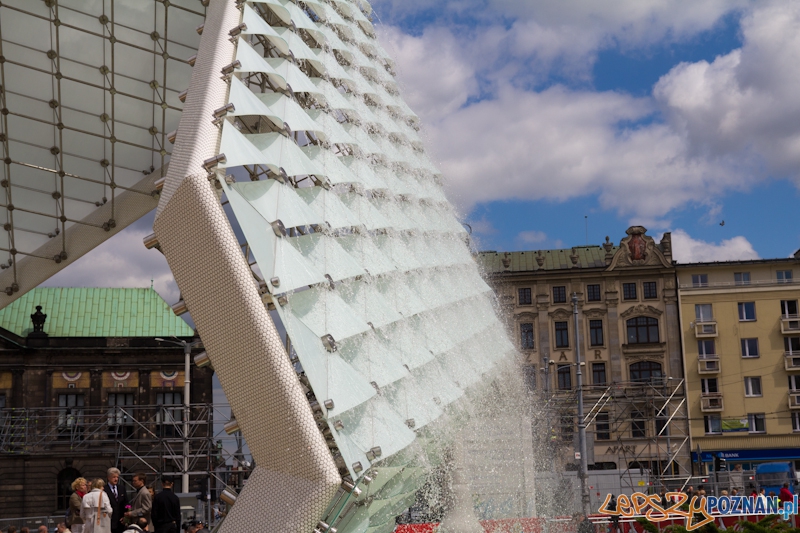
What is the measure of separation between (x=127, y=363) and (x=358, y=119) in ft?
165

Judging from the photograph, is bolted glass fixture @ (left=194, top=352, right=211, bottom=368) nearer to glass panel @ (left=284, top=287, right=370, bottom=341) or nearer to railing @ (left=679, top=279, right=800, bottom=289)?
glass panel @ (left=284, top=287, right=370, bottom=341)

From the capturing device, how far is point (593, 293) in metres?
66.9

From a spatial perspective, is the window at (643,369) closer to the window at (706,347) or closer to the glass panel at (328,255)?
the window at (706,347)

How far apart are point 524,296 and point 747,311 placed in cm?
1571

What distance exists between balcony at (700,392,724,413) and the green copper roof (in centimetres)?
3658

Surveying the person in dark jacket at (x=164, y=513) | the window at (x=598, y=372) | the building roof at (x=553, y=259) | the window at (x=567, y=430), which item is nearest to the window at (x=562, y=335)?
the window at (x=598, y=372)

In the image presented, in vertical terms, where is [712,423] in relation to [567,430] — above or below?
above

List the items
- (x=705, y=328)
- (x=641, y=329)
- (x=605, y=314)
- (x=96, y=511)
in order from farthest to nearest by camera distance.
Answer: (x=605, y=314) → (x=641, y=329) → (x=705, y=328) → (x=96, y=511)

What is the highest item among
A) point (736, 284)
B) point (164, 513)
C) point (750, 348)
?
point (736, 284)

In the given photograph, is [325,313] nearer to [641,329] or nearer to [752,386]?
[641,329]

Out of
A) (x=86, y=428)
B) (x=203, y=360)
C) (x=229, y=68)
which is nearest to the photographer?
(x=203, y=360)

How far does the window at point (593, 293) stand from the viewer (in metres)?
66.8

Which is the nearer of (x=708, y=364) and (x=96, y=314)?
(x=708, y=364)

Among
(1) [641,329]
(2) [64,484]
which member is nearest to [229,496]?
(2) [64,484]
